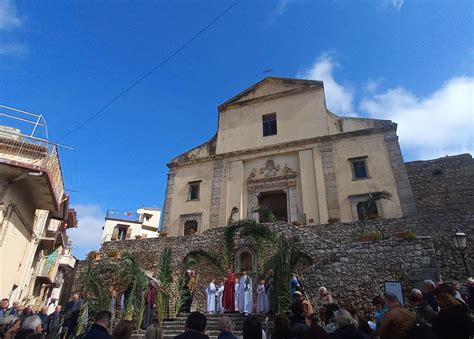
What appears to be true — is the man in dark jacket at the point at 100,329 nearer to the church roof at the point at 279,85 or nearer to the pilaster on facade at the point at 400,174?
the pilaster on facade at the point at 400,174

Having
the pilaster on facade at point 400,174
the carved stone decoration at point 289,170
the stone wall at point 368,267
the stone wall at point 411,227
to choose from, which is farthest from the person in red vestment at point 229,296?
the carved stone decoration at point 289,170

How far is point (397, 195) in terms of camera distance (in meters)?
14.5

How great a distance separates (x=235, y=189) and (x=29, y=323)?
574 inches

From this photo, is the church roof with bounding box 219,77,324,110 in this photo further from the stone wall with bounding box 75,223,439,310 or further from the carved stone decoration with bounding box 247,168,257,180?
the stone wall with bounding box 75,223,439,310

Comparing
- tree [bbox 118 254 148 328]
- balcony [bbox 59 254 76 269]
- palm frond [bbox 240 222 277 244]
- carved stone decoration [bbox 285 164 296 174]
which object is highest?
carved stone decoration [bbox 285 164 296 174]

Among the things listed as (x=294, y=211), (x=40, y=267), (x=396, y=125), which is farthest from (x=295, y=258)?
(x=40, y=267)

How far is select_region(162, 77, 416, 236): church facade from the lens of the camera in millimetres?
15359

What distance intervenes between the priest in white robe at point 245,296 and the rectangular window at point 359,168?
9.16 metres

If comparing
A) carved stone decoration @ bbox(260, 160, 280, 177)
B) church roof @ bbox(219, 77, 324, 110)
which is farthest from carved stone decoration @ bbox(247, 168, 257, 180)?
church roof @ bbox(219, 77, 324, 110)

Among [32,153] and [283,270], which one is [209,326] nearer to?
[283,270]

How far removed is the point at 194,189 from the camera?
765 inches

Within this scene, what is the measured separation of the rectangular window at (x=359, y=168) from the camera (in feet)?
51.8

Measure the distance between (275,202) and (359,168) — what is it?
5.13 metres

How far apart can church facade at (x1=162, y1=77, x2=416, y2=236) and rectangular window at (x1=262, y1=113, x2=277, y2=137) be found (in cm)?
6
